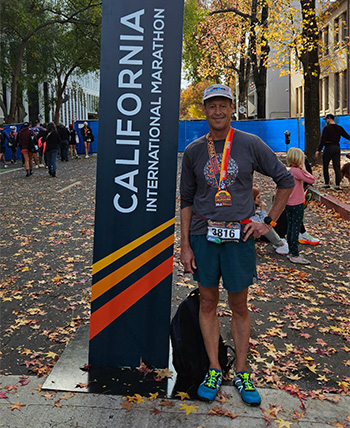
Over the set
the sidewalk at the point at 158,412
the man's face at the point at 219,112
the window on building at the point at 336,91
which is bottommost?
the sidewalk at the point at 158,412

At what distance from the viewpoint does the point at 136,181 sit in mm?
3850

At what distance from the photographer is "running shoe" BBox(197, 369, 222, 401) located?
361 centimetres

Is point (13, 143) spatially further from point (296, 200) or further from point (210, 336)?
point (210, 336)

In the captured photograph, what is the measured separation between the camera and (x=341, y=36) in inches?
1373

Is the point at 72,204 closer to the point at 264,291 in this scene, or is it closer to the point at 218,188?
the point at 264,291

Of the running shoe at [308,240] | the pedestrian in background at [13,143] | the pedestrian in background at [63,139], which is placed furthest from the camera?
the pedestrian in background at [13,143]

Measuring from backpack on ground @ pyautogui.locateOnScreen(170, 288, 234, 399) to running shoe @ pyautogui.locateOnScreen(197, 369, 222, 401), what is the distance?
16 centimetres

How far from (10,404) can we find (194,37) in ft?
130

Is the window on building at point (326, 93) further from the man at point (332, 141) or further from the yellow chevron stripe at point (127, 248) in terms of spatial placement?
the yellow chevron stripe at point (127, 248)

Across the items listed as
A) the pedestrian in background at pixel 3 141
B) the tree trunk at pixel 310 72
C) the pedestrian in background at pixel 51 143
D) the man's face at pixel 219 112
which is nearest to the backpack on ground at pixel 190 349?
the man's face at pixel 219 112

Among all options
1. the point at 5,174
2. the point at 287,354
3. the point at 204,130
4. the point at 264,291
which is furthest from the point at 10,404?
the point at 204,130

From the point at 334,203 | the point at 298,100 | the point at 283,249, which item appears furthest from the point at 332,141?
the point at 298,100

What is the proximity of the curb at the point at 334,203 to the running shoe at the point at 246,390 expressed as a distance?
7825mm

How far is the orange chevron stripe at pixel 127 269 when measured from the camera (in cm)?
391
